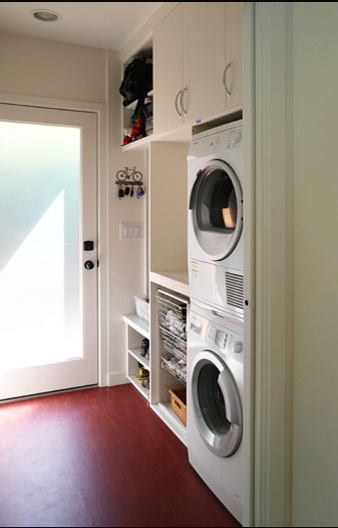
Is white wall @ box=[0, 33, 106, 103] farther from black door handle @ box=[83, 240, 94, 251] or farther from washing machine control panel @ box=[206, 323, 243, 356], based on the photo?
washing machine control panel @ box=[206, 323, 243, 356]

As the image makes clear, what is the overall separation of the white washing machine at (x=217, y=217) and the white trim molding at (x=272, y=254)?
62 centimetres

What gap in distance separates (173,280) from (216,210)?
1.87 ft

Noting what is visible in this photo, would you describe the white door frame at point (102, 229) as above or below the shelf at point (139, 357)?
above

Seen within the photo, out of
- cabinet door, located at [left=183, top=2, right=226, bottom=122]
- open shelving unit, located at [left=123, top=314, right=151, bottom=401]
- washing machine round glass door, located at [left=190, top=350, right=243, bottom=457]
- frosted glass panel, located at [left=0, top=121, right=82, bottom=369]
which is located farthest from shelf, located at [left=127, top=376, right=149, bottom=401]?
cabinet door, located at [left=183, top=2, right=226, bottom=122]


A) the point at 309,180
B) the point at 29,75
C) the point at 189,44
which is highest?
the point at 29,75

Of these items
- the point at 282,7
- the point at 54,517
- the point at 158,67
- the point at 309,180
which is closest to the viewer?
the point at 54,517

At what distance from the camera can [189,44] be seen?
6.38 feet

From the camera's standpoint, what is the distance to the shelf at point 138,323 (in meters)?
2.76

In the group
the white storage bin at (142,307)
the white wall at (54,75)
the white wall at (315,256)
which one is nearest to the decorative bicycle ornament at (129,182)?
the white wall at (54,75)

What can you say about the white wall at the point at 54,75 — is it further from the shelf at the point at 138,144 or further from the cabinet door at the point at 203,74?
the cabinet door at the point at 203,74

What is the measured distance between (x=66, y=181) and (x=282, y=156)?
2.19 meters

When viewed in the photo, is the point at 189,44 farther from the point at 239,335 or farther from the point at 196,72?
the point at 239,335

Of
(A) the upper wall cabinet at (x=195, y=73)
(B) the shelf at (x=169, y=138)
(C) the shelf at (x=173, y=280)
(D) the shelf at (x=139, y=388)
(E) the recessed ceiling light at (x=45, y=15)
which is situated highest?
(A) the upper wall cabinet at (x=195, y=73)

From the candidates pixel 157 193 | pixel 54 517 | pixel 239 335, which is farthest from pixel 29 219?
pixel 54 517
